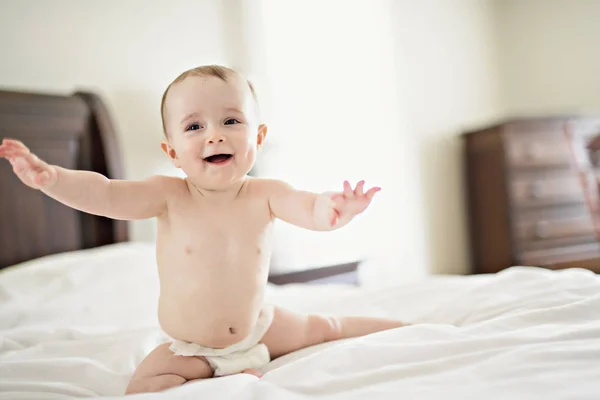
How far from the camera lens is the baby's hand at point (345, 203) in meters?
0.78

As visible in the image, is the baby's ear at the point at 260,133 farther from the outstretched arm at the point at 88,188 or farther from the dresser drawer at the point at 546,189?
the dresser drawer at the point at 546,189

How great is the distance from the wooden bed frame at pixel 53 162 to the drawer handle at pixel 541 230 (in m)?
2.02

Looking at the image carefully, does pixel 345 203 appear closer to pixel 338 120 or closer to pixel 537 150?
pixel 338 120

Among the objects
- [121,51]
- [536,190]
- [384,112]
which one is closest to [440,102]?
[384,112]

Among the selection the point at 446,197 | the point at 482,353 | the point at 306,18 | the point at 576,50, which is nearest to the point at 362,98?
the point at 306,18

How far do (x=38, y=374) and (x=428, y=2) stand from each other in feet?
9.83

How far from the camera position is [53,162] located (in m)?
1.77

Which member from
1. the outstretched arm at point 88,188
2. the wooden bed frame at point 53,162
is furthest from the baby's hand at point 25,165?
the wooden bed frame at point 53,162

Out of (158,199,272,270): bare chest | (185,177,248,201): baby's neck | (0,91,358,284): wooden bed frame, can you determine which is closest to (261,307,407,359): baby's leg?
(158,199,272,270): bare chest

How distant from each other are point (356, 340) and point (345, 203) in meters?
0.23

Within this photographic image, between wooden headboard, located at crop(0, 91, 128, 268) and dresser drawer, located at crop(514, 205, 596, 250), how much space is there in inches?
77.3

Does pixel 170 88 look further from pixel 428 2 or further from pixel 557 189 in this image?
pixel 428 2

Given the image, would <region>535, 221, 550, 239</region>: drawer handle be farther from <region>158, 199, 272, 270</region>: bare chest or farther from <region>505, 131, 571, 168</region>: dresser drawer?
<region>158, 199, 272, 270</region>: bare chest

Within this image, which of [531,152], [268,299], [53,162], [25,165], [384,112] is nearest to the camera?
[25,165]
